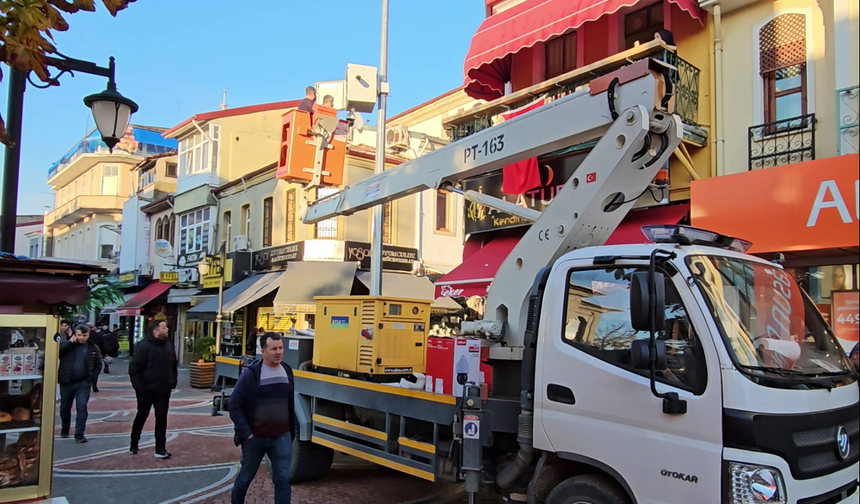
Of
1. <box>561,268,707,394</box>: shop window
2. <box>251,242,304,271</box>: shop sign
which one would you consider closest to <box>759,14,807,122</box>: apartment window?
<box>561,268,707,394</box>: shop window

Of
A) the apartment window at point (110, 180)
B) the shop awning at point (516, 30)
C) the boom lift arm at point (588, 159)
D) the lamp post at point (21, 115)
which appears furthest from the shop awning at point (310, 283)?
the apartment window at point (110, 180)

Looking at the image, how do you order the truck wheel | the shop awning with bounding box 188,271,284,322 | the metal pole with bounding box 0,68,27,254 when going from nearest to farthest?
the truck wheel
the metal pole with bounding box 0,68,27,254
the shop awning with bounding box 188,271,284,322

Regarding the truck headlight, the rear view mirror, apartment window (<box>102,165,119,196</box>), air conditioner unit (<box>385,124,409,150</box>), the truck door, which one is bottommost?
the truck headlight

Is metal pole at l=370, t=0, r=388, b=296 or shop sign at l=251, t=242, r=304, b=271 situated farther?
shop sign at l=251, t=242, r=304, b=271

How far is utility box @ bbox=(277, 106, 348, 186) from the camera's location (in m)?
10.1

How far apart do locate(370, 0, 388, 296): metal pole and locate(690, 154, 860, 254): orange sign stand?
16.8ft

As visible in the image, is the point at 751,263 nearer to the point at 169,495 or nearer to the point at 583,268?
the point at 583,268

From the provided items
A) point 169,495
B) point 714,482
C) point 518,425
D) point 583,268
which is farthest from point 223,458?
point 714,482

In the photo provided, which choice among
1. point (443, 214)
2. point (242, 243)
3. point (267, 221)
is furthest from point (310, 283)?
point (443, 214)

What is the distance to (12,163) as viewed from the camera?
19.9 ft

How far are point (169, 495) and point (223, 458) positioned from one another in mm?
1892

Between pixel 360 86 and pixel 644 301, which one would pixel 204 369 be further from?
pixel 644 301

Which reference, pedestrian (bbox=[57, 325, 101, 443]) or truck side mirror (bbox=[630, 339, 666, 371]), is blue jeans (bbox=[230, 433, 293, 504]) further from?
pedestrian (bbox=[57, 325, 101, 443])

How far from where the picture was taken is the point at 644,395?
409 cm
